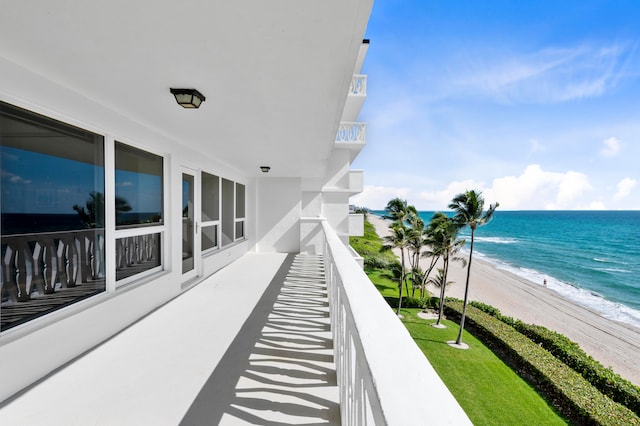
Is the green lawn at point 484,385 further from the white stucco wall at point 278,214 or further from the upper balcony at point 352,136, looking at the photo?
the upper balcony at point 352,136

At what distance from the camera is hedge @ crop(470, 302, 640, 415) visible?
785cm

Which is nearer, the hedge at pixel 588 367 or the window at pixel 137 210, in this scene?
the window at pixel 137 210

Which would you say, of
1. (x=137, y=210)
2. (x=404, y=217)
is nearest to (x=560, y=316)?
(x=404, y=217)

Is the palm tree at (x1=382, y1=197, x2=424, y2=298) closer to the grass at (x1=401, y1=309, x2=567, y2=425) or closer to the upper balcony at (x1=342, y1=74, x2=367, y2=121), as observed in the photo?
the grass at (x1=401, y1=309, x2=567, y2=425)

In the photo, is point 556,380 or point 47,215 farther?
point 556,380

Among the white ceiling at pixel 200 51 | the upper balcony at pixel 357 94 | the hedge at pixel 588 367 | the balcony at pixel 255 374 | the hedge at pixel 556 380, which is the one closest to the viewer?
the balcony at pixel 255 374

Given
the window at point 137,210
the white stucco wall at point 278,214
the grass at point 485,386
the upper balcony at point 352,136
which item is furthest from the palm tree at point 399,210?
the window at point 137,210

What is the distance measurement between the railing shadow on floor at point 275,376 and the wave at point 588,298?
69.3ft

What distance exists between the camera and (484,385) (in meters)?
8.70

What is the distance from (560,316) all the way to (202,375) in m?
19.9

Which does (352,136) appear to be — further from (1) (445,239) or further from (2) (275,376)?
(2) (275,376)

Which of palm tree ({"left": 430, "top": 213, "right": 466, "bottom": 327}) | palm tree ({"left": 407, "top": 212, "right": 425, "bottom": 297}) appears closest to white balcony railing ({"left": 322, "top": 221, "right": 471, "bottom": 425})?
palm tree ({"left": 430, "top": 213, "right": 466, "bottom": 327})

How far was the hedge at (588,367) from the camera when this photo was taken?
7.85 meters

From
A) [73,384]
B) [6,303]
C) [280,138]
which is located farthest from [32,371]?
[280,138]
